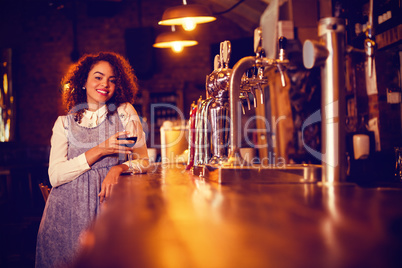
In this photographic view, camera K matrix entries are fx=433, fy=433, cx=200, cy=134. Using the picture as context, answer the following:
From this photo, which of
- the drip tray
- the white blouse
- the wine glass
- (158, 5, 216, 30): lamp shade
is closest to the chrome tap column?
the drip tray

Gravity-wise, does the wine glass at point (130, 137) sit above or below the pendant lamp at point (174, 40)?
below

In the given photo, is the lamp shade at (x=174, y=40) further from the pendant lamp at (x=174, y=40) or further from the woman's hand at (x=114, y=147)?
the woman's hand at (x=114, y=147)

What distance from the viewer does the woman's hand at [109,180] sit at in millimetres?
1972

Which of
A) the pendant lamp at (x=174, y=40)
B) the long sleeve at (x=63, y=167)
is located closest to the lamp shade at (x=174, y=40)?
the pendant lamp at (x=174, y=40)

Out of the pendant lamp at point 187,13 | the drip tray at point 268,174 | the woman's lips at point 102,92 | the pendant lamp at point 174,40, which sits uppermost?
the pendant lamp at point 174,40

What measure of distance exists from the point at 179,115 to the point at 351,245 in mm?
7450

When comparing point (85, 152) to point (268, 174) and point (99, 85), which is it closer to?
point (99, 85)

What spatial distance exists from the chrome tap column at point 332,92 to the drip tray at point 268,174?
0.13m

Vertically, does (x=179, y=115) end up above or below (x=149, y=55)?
below

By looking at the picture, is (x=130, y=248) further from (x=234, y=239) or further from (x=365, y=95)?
(x=365, y=95)

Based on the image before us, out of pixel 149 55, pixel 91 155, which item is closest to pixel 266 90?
pixel 149 55

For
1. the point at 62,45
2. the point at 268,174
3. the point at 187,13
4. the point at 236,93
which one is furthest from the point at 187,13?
the point at 62,45

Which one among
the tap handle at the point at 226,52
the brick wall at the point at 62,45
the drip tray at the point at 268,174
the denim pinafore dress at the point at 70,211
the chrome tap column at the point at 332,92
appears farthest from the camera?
the brick wall at the point at 62,45

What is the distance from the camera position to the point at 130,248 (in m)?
0.56
